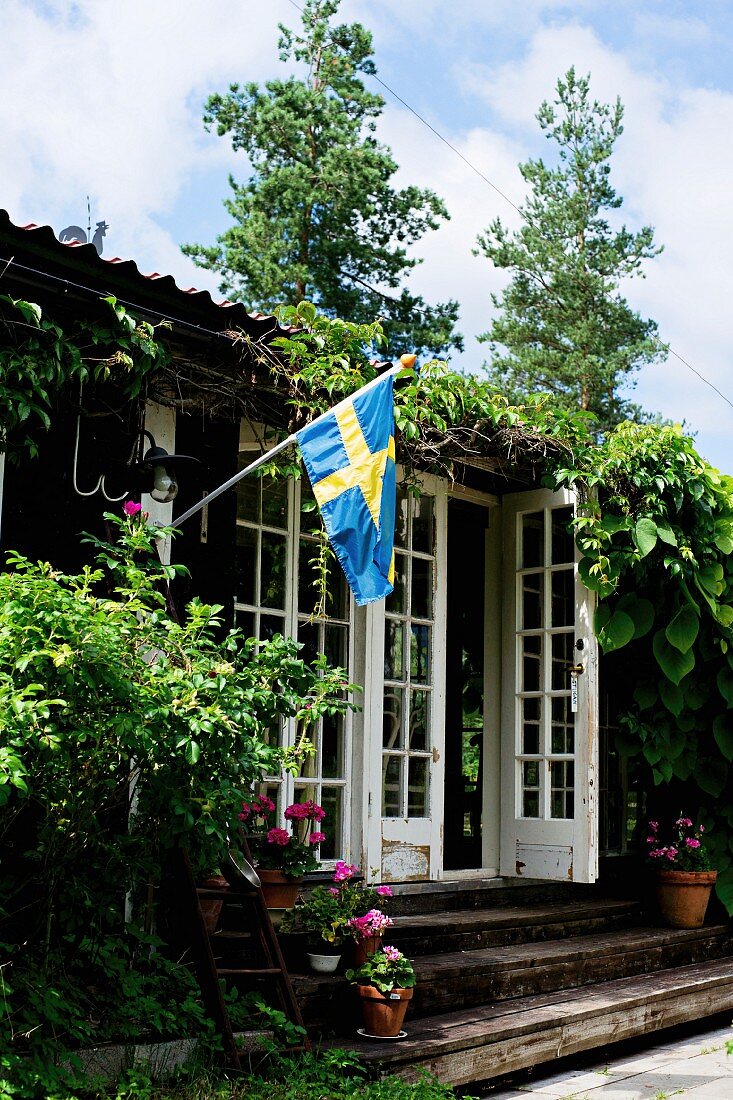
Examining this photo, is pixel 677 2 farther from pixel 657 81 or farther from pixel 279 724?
pixel 279 724

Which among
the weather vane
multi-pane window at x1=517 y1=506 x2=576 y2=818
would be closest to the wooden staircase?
multi-pane window at x1=517 y1=506 x2=576 y2=818

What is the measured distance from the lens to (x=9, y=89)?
13367 millimetres

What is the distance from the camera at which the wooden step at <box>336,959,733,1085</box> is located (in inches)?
175

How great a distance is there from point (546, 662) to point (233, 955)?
3.05 meters

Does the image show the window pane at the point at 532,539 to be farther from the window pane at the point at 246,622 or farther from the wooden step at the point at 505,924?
the window pane at the point at 246,622

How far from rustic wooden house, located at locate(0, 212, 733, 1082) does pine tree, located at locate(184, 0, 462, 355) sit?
29.3 feet

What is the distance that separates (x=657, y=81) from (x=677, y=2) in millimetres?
2751

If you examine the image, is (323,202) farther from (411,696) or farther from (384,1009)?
(384,1009)

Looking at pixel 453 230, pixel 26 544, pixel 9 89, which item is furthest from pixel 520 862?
pixel 453 230

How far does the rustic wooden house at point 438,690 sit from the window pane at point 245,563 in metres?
0.01

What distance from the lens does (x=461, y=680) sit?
8.36 metres

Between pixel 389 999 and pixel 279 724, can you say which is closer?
pixel 389 999

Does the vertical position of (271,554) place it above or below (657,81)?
below

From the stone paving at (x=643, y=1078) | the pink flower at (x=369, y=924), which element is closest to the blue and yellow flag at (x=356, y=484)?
the pink flower at (x=369, y=924)
